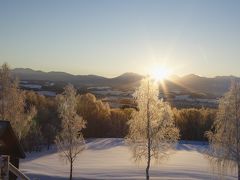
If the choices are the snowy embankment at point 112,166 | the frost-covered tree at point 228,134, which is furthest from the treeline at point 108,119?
the frost-covered tree at point 228,134

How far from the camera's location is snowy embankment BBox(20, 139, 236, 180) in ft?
138

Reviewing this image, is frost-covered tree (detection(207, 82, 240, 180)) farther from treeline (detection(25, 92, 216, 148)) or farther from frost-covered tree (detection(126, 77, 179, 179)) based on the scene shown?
treeline (detection(25, 92, 216, 148))

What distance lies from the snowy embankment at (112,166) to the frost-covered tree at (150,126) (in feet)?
10.3

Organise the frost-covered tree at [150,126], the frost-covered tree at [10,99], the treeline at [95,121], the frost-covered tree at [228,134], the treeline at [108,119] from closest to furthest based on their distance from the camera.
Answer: the frost-covered tree at [228,134]
the frost-covered tree at [150,126]
the frost-covered tree at [10,99]
the treeline at [95,121]
the treeline at [108,119]

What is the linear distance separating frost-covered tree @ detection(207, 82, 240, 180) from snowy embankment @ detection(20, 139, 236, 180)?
3.58m

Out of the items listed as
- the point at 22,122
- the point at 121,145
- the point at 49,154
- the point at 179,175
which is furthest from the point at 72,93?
the point at 121,145

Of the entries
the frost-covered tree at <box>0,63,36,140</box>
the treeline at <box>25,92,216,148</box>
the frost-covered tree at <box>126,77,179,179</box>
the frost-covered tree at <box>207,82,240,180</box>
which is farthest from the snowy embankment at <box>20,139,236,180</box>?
the treeline at <box>25,92,216,148</box>

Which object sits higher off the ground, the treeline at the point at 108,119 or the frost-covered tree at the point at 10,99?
the frost-covered tree at the point at 10,99

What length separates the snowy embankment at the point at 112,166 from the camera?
42188mm

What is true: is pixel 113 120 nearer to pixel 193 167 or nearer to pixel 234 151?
pixel 193 167

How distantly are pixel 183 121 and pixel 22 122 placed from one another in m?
42.8

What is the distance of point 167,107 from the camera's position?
123ft

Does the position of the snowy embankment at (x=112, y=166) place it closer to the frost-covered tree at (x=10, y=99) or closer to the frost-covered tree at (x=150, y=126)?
the frost-covered tree at (x=150, y=126)

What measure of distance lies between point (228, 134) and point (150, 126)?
23.5ft
